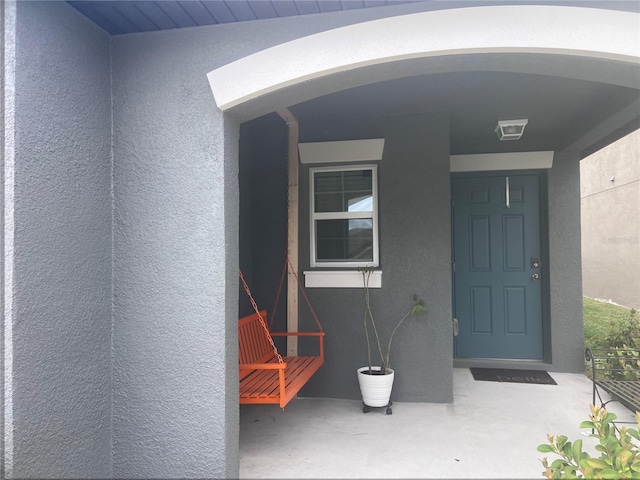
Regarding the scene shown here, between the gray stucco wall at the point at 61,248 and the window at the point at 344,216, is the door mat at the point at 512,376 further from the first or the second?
the gray stucco wall at the point at 61,248

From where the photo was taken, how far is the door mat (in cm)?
517

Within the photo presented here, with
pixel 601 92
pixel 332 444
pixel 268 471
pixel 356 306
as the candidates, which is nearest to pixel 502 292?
pixel 356 306

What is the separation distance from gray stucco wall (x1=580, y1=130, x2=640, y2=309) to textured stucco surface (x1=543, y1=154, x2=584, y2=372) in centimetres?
233

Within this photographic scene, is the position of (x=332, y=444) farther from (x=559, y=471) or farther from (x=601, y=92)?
(x=601, y=92)

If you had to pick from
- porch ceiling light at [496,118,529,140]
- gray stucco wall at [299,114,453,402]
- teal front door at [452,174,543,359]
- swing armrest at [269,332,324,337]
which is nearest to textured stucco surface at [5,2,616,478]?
swing armrest at [269,332,324,337]

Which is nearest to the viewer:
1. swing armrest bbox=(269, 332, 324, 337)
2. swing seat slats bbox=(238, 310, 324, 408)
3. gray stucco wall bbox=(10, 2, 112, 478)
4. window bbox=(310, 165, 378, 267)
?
gray stucco wall bbox=(10, 2, 112, 478)

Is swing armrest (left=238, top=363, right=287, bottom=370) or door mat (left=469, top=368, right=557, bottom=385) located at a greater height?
swing armrest (left=238, top=363, right=287, bottom=370)

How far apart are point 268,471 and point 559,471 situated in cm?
197

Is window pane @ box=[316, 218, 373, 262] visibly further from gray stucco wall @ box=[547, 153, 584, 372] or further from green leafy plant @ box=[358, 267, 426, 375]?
gray stucco wall @ box=[547, 153, 584, 372]

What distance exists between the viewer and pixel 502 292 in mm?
5859

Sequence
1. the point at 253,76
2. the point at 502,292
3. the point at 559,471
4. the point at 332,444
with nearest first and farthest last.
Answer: the point at 559,471
the point at 253,76
the point at 332,444
the point at 502,292

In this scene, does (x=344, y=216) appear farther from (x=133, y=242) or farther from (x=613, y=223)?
(x=613, y=223)

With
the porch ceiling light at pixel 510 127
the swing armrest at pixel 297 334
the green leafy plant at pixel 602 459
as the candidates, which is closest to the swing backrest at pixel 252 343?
the swing armrest at pixel 297 334

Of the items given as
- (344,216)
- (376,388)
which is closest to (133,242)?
(344,216)
